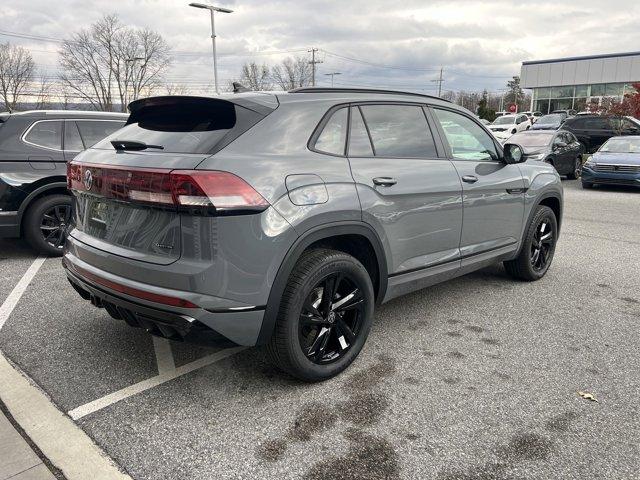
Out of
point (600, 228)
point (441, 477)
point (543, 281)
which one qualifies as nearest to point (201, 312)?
point (441, 477)

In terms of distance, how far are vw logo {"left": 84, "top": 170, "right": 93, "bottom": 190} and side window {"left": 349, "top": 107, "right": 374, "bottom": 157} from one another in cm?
156

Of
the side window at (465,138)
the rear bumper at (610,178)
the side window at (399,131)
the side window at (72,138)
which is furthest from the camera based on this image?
the rear bumper at (610,178)

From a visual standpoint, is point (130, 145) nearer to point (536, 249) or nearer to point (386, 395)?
point (386, 395)

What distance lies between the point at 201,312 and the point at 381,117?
1.82 m

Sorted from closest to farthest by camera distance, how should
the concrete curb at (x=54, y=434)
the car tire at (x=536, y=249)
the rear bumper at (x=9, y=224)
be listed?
1. the concrete curb at (x=54, y=434)
2. the car tire at (x=536, y=249)
3. the rear bumper at (x=9, y=224)

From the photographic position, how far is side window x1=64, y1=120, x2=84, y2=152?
613cm

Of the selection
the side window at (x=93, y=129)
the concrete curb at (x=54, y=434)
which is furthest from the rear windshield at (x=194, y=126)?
the side window at (x=93, y=129)

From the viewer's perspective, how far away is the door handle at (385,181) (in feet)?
10.7

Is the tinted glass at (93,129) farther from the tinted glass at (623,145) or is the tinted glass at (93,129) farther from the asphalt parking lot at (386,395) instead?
the tinted glass at (623,145)

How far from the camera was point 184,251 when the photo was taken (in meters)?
2.62

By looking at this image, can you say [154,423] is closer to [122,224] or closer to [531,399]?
[122,224]

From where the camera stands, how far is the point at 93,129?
6441 mm

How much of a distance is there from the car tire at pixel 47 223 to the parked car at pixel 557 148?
37.8 feet

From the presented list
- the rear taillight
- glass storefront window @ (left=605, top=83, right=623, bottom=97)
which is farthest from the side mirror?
glass storefront window @ (left=605, top=83, right=623, bottom=97)
